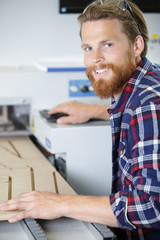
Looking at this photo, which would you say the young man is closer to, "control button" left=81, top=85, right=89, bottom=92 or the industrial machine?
the industrial machine

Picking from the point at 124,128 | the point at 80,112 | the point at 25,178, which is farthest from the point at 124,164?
the point at 80,112

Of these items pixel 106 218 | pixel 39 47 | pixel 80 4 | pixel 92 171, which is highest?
pixel 80 4

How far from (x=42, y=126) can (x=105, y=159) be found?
15.7 inches

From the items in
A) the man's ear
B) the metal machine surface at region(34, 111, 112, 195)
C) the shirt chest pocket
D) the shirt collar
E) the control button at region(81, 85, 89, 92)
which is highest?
the man's ear

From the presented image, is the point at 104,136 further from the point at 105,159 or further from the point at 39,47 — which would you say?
the point at 39,47

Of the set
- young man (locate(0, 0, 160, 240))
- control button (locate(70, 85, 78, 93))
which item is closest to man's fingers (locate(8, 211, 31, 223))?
young man (locate(0, 0, 160, 240))

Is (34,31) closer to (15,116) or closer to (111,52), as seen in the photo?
(15,116)

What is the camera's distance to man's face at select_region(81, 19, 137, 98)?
1.47 meters

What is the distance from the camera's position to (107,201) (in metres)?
1.28

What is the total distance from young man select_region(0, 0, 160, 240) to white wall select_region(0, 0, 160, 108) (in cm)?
96

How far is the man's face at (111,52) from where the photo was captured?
1470 millimetres

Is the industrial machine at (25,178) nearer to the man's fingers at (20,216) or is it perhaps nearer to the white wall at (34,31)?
the man's fingers at (20,216)

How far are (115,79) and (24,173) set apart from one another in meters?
0.63

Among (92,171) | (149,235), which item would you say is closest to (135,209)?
(149,235)
